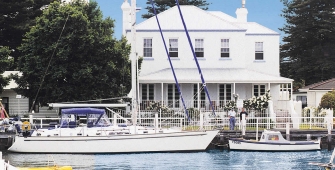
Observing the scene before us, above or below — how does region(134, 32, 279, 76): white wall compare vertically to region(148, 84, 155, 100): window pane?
above

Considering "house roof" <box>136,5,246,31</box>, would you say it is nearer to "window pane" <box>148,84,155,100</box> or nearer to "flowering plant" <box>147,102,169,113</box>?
"window pane" <box>148,84,155,100</box>

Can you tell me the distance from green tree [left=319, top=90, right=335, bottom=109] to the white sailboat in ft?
48.7

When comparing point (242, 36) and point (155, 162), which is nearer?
point (155, 162)

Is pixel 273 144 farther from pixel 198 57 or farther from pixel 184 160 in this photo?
pixel 198 57

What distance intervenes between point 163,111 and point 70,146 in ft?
35.8

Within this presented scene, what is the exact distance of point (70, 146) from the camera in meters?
42.8

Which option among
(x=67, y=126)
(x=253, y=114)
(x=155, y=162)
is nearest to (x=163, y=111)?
(x=253, y=114)

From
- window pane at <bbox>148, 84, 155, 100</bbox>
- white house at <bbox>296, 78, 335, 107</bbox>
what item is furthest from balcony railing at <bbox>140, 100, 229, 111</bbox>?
white house at <bbox>296, 78, 335, 107</bbox>

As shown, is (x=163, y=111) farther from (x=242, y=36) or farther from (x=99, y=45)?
(x=242, y=36)

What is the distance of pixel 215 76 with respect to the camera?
58.4 meters

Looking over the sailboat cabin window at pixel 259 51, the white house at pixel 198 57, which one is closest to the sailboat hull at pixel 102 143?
the white house at pixel 198 57

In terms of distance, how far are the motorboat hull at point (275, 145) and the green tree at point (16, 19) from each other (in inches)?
935

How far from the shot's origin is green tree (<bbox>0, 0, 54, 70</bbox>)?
201 feet

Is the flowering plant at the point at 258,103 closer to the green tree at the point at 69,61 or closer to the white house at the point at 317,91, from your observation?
the green tree at the point at 69,61
